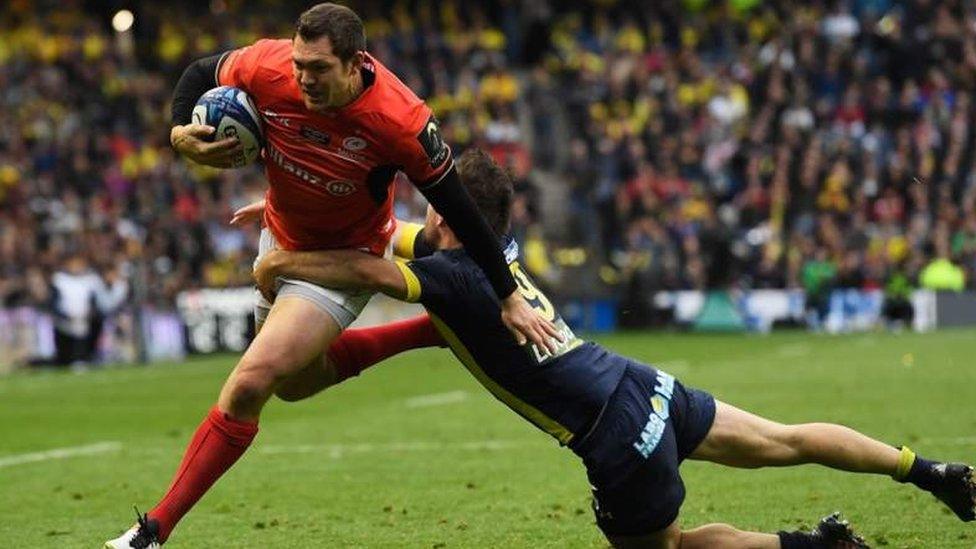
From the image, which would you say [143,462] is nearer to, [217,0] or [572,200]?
[572,200]

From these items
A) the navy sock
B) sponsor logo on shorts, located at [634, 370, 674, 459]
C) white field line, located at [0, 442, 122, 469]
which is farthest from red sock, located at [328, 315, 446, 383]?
white field line, located at [0, 442, 122, 469]

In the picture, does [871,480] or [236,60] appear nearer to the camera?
[236,60]

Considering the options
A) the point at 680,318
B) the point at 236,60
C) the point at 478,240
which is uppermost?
the point at 236,60

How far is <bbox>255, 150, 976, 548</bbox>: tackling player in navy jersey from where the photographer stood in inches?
273

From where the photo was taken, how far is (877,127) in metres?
32.5

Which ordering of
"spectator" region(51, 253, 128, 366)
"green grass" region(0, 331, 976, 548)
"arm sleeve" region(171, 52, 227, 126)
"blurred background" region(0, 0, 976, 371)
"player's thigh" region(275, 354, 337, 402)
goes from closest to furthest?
"arm sleeve" region(171, 52, 227, 126)
"player's thigh" region(275, 354, 337, 402)
"green grass" region(0, 331, 976, 548)
"spectator" region(51, 253, 128, 366)
"blurred background" region(0, 0, 976, 371)

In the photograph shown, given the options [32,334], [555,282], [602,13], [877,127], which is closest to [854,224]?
[877,127]

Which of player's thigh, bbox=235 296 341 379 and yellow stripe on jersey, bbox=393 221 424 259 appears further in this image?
yellow stripe on jersey, bbox=393 221 424 259

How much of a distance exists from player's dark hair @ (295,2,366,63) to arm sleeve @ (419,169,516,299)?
2.09ft

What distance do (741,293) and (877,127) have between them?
15.7 feet

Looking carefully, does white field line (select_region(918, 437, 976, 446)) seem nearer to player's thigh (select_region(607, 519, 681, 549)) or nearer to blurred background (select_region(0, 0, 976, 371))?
player's thigh (select_region(607, 519, 681, 549))

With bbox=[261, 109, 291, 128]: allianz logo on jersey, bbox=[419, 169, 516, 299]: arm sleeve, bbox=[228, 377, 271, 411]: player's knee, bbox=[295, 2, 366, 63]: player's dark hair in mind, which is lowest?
bbox=[228, 377, 271, 411]: player's knee

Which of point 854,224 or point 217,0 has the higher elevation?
point 217,0

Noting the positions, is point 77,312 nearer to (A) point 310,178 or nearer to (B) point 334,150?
(A) point 310,178
